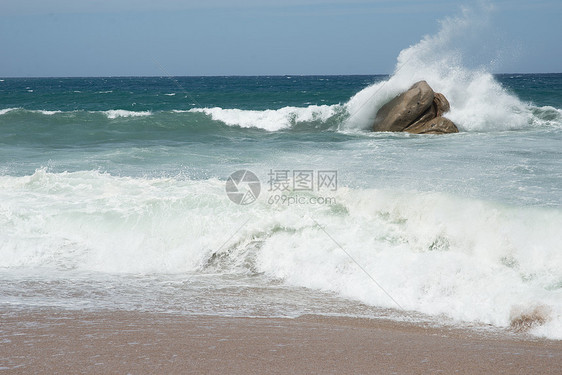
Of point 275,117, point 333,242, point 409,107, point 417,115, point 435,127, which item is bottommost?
point 333,242

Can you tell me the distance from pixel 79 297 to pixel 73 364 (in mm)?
1653

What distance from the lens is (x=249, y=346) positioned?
3779mm

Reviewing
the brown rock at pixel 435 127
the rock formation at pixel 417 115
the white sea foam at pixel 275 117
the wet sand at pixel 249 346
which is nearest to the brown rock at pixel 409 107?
the rock formation at pixel 417 115

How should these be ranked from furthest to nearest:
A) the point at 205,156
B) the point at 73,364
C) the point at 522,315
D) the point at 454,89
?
the point at 454,89, the point at 205,156, the point at 522,315, the point at 73,364

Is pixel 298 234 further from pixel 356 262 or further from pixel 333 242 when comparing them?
pixel 356 262

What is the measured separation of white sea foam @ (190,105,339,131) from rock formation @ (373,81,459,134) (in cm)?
338

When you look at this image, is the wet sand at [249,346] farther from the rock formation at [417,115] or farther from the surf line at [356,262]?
the rock formation at [417,115]

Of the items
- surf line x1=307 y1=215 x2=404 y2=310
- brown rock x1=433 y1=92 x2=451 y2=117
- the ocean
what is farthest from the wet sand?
brown rock x1=433 y1=92 x2=451 y2=117

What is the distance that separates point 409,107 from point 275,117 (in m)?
5.22

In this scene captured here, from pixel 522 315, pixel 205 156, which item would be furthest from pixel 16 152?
pixel 522 315

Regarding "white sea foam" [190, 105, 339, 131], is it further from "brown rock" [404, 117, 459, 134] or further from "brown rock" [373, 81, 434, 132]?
"brown rock" [404, 117, 459, 134]

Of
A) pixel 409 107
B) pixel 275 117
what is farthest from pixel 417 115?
pixel 275 117

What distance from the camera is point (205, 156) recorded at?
11.7 m

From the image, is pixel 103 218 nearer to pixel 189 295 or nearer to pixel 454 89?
pixel 189 295
